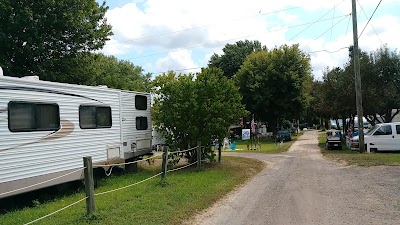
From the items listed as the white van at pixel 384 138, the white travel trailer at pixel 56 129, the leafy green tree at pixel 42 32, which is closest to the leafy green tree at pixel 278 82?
the white van at pixel 384 138

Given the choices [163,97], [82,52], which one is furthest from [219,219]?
[82,52]

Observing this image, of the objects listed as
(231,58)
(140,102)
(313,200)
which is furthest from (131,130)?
(231,58)

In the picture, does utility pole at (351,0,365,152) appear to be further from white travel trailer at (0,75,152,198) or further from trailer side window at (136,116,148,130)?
white travel trailer at (0,75,152,198)

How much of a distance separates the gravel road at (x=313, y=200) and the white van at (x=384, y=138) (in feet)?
27.6

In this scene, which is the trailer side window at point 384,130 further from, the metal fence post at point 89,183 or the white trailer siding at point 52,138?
the metal fence post at point 89,183

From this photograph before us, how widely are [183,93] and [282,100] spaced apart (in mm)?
28157

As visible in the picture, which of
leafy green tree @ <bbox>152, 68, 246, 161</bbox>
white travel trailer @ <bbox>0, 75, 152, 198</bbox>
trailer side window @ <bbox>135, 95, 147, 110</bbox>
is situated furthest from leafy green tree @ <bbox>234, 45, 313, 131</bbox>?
white travel trailer @ <bbox>0, 75, 152, 198</bbox>

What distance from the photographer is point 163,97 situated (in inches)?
579

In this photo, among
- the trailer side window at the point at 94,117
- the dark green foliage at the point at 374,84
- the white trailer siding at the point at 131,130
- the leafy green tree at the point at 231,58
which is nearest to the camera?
the trailer side window at the point at 94,117

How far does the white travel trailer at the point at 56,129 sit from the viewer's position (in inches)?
335

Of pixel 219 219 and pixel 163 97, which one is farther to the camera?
pixel 163 97

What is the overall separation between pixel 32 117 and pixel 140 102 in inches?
221

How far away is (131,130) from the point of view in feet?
44.4

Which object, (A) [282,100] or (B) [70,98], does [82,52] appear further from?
(A) [282,100]
